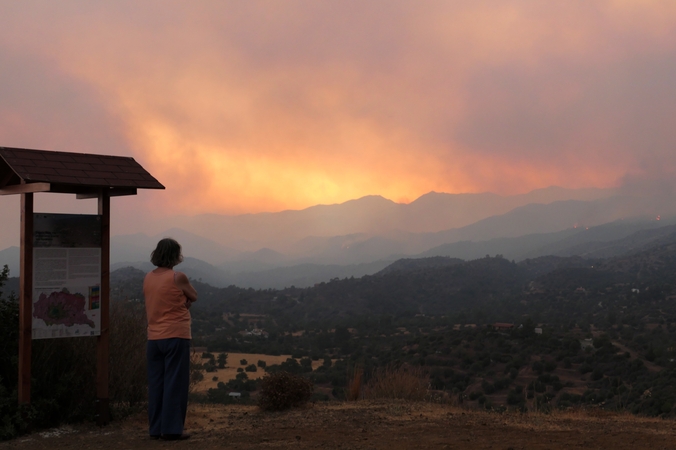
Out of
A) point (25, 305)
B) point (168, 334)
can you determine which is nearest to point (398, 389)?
point (168, 334)

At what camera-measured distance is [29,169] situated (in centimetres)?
699

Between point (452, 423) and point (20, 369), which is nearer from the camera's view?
point (20, 369)

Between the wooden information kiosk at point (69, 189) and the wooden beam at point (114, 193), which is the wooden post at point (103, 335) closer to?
the wooden information kiosk at point (69, 189)

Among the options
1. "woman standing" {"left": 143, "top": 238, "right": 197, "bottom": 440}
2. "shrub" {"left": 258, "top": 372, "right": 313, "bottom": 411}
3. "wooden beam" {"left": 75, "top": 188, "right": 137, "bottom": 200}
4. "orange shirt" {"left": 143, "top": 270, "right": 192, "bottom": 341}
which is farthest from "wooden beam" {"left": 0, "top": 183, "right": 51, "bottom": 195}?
"shrub" {"left": 258, "top": 372, "right": 313, "bottom": 411}

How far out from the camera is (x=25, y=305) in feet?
23.0

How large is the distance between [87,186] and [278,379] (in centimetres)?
427

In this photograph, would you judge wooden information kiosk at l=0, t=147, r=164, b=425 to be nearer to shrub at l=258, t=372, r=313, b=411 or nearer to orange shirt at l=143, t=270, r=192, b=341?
orange shirt at l=143, t=270, r=192, b=341

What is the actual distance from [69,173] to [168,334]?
98.2 inches

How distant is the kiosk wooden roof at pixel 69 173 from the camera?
7000mm

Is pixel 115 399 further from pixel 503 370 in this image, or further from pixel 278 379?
pixel 503 370

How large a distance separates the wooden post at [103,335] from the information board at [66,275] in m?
0.06

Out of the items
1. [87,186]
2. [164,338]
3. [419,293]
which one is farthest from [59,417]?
[419,293]

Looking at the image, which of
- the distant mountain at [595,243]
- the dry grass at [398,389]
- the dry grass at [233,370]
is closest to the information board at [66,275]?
the dry grass at [398,389]

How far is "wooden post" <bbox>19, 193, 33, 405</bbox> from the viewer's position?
22.9 feet
